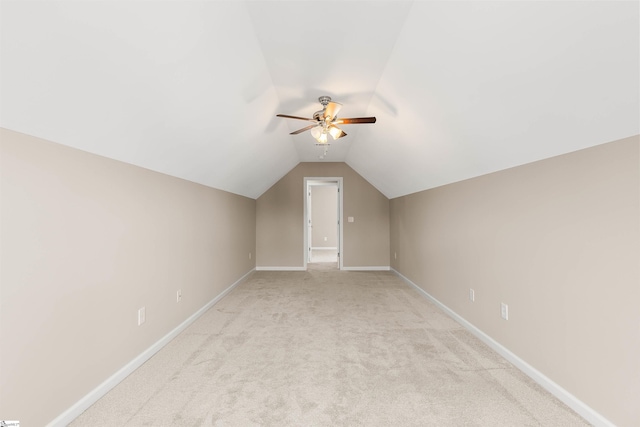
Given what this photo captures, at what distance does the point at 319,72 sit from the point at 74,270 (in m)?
2.36

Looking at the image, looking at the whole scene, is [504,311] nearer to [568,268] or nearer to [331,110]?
[568,268]

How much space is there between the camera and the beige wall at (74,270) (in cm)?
137

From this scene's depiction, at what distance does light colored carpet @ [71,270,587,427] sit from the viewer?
1.72 metres

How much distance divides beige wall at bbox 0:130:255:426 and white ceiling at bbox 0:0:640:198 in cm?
17

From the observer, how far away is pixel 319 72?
103 inches

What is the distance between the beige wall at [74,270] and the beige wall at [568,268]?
10.0ft

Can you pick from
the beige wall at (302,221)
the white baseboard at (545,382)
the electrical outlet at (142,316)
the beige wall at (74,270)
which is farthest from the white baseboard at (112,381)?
the beige wall at (302,221)

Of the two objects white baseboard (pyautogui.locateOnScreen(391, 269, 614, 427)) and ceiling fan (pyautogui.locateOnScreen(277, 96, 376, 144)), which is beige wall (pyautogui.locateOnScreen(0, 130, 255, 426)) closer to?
ceiling fan (pyautogui.locateOnScreen(277, 96, 376, 144))

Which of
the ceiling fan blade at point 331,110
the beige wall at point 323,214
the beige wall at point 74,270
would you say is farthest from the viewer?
the beige wall at point 323,214

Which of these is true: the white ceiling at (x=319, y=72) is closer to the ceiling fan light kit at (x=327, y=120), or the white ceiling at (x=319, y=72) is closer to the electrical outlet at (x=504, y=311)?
the ceiling fan light kit at (x=327, y=120)

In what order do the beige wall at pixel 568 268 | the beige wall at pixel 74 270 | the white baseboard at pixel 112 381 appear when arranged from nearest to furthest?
the beige wall at pixel 74 270 → the beige wall at pixel 568 268 → the white baseboard at pixel 112 381

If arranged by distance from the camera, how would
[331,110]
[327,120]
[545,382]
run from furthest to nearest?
[327,120]
[331,110]
[545,382]

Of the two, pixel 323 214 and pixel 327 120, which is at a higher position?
pixel 327 120

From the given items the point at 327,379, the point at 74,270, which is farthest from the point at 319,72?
the point at 327,379
